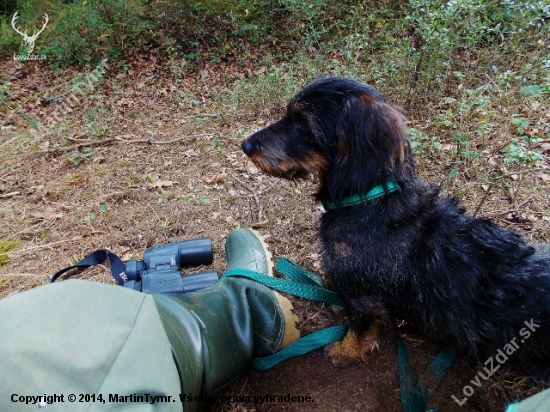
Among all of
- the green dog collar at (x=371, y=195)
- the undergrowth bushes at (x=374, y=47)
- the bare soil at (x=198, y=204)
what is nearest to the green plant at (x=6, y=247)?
the bare soil at (x=198, y=204)

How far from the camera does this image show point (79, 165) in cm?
461

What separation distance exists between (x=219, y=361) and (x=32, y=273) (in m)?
2.15

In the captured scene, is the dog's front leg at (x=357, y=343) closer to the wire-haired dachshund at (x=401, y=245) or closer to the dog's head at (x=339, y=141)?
the wire-haired dachshund at (x=401, y=245)

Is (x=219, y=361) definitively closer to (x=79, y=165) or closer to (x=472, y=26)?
(x=79, y=165)

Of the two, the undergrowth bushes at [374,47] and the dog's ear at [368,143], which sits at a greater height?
the undergrowth bushes at [374,47]

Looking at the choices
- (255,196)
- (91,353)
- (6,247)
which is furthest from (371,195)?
(6,247)

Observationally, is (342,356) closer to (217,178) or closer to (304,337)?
(304,337)

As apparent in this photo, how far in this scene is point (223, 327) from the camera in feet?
6.62

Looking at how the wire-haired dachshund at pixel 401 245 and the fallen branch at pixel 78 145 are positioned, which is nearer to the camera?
the wire-haired dachshund at pixel 401 245

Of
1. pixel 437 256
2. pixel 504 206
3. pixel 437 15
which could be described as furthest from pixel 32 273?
pixel 437 15

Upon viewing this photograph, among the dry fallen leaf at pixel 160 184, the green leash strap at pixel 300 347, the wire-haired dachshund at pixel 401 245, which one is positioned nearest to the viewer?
the wire-haired dachshund at pixel 401 245

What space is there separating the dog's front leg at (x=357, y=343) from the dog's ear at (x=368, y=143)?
2.89 ft

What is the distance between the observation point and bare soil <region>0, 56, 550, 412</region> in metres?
2.26

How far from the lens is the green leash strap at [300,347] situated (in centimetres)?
225
